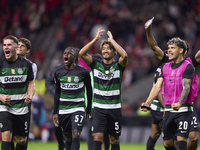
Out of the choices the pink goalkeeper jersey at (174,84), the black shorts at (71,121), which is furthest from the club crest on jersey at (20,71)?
the pink goalkeeper jersey at (174,84)

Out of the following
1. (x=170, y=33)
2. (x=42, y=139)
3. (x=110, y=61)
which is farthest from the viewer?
(x=170, y=33)

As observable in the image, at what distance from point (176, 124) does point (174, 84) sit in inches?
31.5

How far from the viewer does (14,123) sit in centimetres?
935

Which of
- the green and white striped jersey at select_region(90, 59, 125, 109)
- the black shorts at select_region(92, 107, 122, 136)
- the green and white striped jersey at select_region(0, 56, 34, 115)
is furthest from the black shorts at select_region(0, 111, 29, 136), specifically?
the green and white striped jersey at select_region(90, 59, 125, 109)

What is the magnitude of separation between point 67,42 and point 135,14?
12.4ft

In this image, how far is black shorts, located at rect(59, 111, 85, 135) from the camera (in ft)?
32.6

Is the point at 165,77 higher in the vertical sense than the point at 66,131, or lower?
higher

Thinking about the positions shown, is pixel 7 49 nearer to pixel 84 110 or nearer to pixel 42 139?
pixel 84 110

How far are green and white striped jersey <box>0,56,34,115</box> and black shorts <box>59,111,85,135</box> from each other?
45.0 inches

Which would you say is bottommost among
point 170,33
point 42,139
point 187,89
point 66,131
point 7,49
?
point 42,139

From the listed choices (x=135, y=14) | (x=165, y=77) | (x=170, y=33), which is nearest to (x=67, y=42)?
(x=135, y=14)

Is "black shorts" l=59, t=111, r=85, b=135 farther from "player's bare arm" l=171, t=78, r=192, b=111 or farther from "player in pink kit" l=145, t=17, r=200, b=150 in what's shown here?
"player's bare arm" l=171, t=78, r=192, b=111

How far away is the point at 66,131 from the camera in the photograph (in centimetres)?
1037

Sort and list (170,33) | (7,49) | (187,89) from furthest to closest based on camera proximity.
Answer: (170,33) < (7,49) < (187,89)
